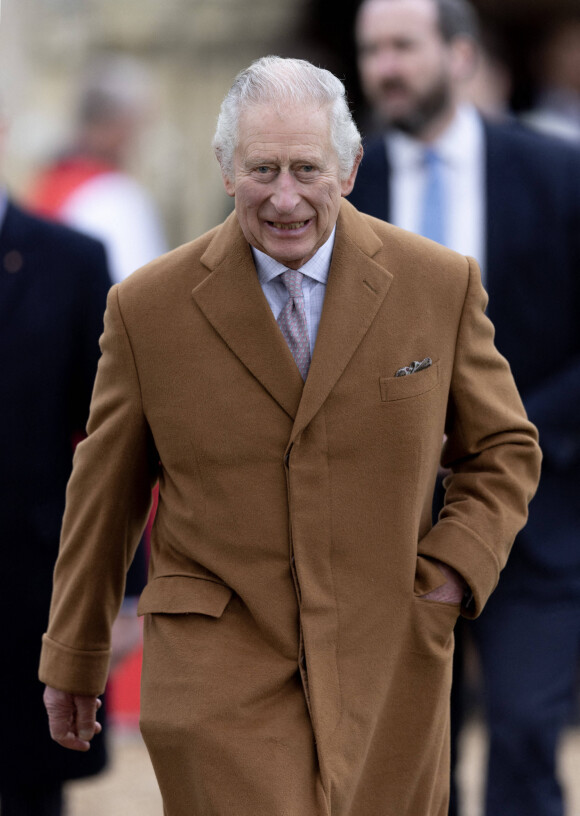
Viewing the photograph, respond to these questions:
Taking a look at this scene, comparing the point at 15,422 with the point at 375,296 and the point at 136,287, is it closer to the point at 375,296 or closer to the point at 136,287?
the point at 136,287

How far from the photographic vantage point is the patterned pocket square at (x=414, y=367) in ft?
10.9

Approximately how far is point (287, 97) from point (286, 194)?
0.61ft

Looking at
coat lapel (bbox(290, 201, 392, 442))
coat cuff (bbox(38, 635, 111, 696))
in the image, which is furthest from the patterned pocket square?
coat cuff (bbox(38, 635, 111, 696))

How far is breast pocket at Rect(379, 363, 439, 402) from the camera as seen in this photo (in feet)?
10.8

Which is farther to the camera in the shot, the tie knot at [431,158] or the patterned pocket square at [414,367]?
the tie knot at [431,158]

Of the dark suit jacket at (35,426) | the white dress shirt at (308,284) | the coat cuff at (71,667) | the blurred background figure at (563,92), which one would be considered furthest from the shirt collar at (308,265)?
the blurred background figure at (563,92)

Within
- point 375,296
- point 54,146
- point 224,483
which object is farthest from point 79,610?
point 54,146

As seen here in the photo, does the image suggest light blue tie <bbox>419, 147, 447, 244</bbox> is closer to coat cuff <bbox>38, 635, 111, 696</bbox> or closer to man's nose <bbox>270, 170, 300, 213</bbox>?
man's nose <bbox>270, 170, 300, 213</bbox>

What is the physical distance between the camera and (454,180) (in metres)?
4.67

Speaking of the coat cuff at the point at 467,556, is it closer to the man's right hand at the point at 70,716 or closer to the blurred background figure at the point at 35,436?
the man's right hand at the point at 70,716

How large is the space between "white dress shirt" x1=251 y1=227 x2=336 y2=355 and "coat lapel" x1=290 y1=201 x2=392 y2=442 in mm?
35

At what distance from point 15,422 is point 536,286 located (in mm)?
1455

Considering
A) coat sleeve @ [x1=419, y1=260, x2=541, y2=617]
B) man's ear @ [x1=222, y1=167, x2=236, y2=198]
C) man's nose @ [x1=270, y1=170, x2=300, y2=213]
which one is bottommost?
coat sleeve @ [x1=419, y1=260, x2=541, y2=617]

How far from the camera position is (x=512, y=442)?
11.5ft
